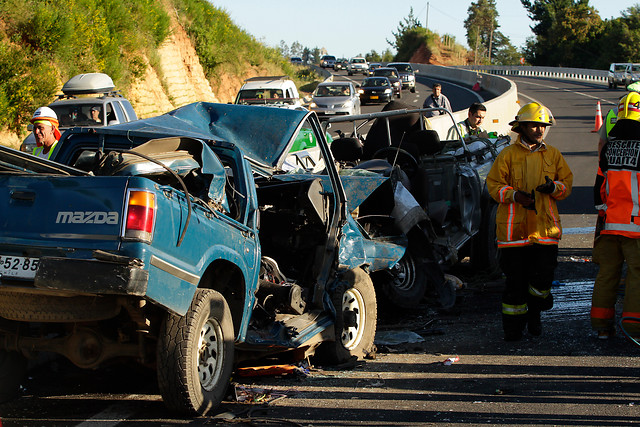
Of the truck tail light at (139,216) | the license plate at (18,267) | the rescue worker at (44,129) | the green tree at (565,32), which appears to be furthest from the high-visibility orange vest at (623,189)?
the green tree at (565,32)

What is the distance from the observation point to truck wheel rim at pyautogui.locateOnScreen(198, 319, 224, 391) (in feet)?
14.6

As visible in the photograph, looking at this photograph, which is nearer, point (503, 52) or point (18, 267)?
point (18, 267)

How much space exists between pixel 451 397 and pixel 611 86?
52746mm

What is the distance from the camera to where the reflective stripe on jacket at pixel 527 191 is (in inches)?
248

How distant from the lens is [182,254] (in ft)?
13.5

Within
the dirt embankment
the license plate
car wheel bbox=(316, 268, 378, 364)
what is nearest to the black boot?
car wheel bbox=(316, 268, 378, 364)

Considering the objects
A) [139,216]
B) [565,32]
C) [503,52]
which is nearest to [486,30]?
[503,52]

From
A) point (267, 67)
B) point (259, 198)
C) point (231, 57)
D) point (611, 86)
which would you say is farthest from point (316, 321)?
point (611, 86)

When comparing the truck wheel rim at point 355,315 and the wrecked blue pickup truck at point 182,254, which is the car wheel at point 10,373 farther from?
the truck wheel rim at point 355,315

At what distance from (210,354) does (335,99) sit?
2897cm

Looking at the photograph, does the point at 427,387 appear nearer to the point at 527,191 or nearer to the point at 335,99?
the point at 527,191

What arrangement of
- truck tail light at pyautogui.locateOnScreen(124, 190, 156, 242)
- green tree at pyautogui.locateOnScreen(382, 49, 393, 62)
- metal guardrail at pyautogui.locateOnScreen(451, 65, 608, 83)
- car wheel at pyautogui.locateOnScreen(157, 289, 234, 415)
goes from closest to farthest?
1. truck tail light at pyautogui.locateOnScreen(124, 190, 156, 242)
2. car wheel at pyautogui.locateOnScreen(157, 289, 234, 415)
3. metal guardrail at pyautogui.locateOnScreen(451, 65, 608, 83)
4. green tree at pyautogui.locateOnScreen(382, 49, 393, 62)

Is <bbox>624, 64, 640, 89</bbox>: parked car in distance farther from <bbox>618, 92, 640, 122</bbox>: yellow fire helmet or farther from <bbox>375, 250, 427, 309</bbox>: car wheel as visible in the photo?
<bbox>618, 92, 640, 122</bbox>: yellow fire helmet

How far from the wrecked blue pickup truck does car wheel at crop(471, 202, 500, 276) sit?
9.36 ft
